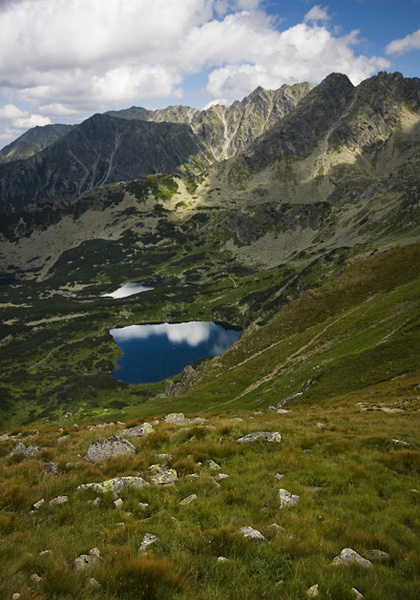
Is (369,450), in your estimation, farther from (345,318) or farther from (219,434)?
(345,318)

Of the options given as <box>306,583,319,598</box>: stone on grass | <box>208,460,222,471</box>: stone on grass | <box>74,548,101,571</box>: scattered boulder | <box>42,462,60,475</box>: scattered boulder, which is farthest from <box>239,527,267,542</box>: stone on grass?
<box>42,462,60,475</box>: scattered boulder

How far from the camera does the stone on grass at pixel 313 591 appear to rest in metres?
7.88

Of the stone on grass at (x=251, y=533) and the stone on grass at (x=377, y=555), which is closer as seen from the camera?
the stone on grass at (x=377, y=555)

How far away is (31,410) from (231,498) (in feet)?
661

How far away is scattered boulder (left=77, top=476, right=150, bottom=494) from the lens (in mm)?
13469

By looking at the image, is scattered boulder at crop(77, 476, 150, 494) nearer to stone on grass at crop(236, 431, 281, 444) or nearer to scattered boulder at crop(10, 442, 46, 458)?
scattered boulder at crop(10, 442, 46, 458)

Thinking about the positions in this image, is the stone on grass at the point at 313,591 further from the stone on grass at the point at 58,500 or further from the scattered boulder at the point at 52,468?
the scattered boulder at the point at 52,468

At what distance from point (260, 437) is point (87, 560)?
1211 cm

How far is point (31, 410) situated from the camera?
614 feet

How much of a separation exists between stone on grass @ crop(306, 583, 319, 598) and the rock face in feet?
39.1

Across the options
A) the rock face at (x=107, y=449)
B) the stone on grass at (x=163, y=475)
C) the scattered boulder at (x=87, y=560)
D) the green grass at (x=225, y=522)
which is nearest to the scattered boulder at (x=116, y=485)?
the green grass at (x=225, y=522)

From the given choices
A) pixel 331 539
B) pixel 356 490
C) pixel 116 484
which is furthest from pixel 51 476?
pixel 356 490

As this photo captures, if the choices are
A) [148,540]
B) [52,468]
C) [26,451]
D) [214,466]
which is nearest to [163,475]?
[214,466]

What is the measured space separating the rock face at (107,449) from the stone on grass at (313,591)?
11.9m
